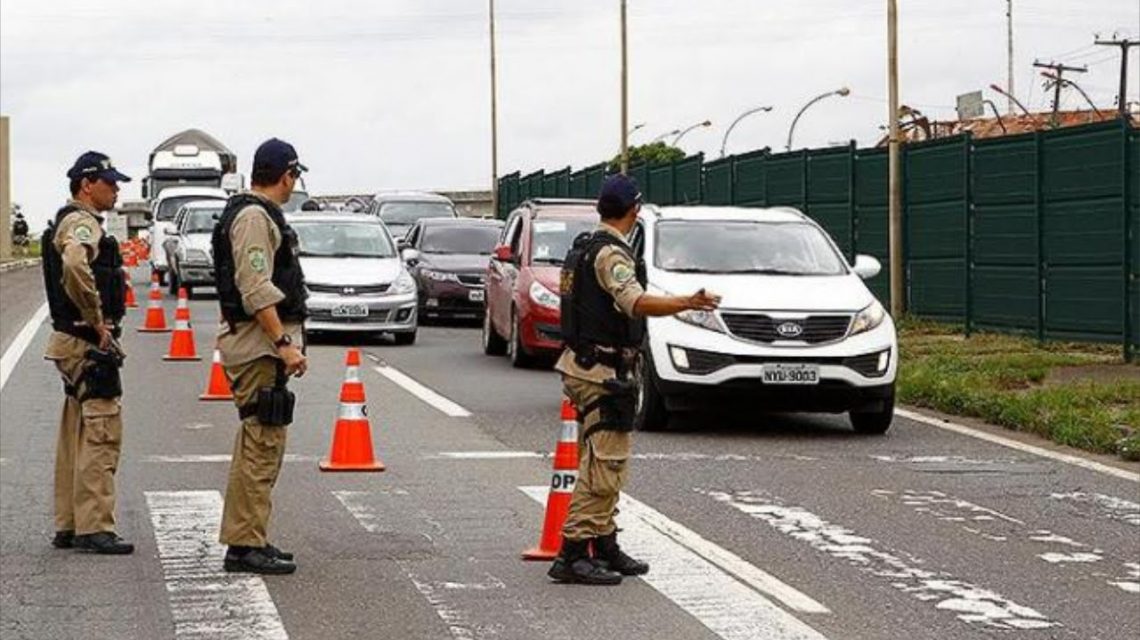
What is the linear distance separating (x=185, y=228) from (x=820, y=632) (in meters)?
30.5

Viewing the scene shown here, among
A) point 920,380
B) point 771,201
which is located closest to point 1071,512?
point 920,380

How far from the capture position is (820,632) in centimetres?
845

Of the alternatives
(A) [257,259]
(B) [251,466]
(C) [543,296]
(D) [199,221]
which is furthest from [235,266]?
(D) [199,221]

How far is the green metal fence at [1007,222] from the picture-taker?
21859 mm

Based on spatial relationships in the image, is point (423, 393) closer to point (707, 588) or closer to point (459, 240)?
point (707, 588)

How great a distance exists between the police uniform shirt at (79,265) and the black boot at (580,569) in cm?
253

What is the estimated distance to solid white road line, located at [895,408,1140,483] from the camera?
14.0m

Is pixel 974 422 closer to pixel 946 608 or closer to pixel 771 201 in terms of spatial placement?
pixel 946 608

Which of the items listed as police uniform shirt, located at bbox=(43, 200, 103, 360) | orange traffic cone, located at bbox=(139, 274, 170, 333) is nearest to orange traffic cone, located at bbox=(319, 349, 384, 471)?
police uniform shirt, located at bbox=(43, 200, 103, 360)

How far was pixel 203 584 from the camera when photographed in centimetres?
950

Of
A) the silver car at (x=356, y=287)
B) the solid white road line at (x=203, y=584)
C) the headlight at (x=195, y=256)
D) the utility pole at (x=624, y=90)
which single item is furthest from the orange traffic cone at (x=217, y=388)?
the utility pole at (x=624, y=90)

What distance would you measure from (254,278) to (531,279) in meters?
12.9

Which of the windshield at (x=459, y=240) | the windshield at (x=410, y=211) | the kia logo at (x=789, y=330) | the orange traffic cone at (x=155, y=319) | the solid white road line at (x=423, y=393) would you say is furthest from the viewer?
the windshield at (x=410, y=211)

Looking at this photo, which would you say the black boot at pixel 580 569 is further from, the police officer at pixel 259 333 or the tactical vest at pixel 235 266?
the tactical vest at pixel 235 266
